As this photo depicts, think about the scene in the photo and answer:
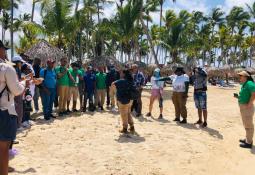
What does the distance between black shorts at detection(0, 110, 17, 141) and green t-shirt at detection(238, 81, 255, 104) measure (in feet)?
18.0

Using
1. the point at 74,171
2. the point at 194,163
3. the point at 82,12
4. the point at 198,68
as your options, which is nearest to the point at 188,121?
the point at 198,68

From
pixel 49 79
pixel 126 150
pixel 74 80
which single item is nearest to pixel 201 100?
pixel 126 150

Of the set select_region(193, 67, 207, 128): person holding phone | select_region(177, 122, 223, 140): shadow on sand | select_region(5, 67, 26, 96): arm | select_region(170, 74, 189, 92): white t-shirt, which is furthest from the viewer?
select_region(170, 74, 189, 92): white t-shirt

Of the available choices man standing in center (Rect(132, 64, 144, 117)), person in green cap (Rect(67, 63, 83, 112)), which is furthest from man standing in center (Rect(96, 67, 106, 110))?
man standing in center (Rect(132, 64, 144, 117))

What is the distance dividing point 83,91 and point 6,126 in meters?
7.46

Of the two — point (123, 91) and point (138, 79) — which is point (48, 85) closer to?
point (123, 91)

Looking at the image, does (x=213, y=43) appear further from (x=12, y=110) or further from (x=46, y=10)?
(x=12, y=110)

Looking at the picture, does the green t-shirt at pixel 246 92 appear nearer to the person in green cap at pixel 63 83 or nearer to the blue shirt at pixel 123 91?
the blue shirt at pixel 123 91

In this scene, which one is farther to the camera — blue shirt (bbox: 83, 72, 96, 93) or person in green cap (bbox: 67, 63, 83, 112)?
blue shirt (bbox: 83, 72, 96, 93)

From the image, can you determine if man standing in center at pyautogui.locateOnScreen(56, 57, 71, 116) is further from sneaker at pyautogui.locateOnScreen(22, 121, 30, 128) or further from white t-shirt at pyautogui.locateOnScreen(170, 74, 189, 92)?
white t-shirt at pyautogui.locateOnScreen(170, 74, 189, 92)

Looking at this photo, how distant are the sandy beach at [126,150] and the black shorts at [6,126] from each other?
157 centimetres

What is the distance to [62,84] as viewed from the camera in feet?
35.4

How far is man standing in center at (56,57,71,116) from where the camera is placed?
10.7m

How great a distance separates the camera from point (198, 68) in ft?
33.7
